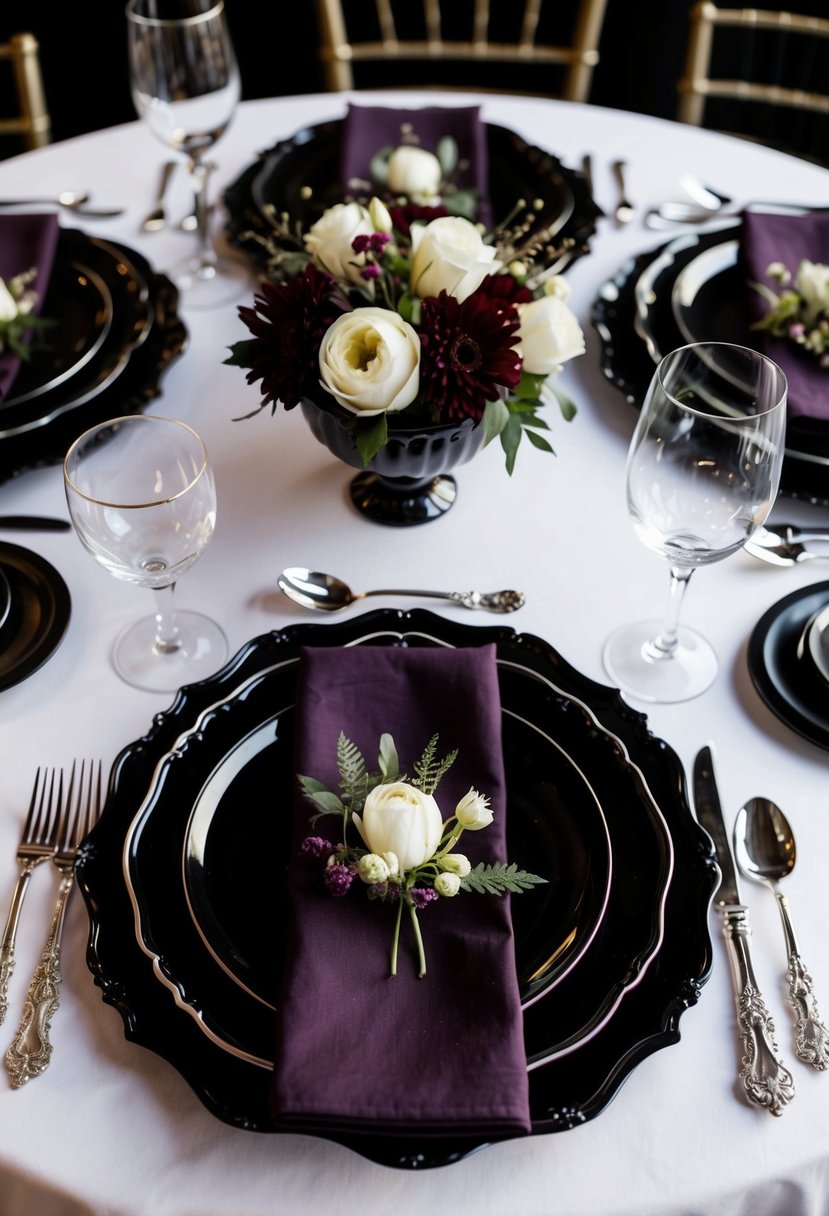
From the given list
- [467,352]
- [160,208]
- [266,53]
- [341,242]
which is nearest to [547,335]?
[467,352]

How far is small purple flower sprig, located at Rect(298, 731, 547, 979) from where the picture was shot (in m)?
0.77

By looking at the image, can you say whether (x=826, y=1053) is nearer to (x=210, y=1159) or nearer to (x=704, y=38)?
(x=210, y=1159)

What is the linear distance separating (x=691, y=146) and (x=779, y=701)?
1.06m

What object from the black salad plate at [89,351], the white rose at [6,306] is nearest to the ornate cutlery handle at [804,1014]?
the black salad plate at [89,351]

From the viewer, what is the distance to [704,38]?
75.6 inches

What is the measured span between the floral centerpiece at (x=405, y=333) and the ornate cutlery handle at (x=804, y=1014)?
461mm

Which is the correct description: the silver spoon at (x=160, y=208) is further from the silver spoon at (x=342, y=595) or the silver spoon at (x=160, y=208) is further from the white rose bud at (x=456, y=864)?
the white rose bud at (x=456, y=864)

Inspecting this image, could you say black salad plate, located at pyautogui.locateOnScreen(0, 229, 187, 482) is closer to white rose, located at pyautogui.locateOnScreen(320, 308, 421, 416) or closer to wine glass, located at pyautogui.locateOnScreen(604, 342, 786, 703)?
white rose, located at pyautogui.locateOnScreen(320, 308, 421, 416)

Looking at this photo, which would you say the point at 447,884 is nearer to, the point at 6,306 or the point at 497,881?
the point at 497,881

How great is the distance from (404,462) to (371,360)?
0.13m

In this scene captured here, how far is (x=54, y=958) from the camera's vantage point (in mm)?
796

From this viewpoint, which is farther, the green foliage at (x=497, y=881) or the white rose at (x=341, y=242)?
the white rose at (x=341, y=242)

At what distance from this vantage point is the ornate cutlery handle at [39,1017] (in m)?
0.74

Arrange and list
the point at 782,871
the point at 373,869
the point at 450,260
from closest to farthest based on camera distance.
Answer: the point at 373,869
the point at 782,871
the point at 450,260
